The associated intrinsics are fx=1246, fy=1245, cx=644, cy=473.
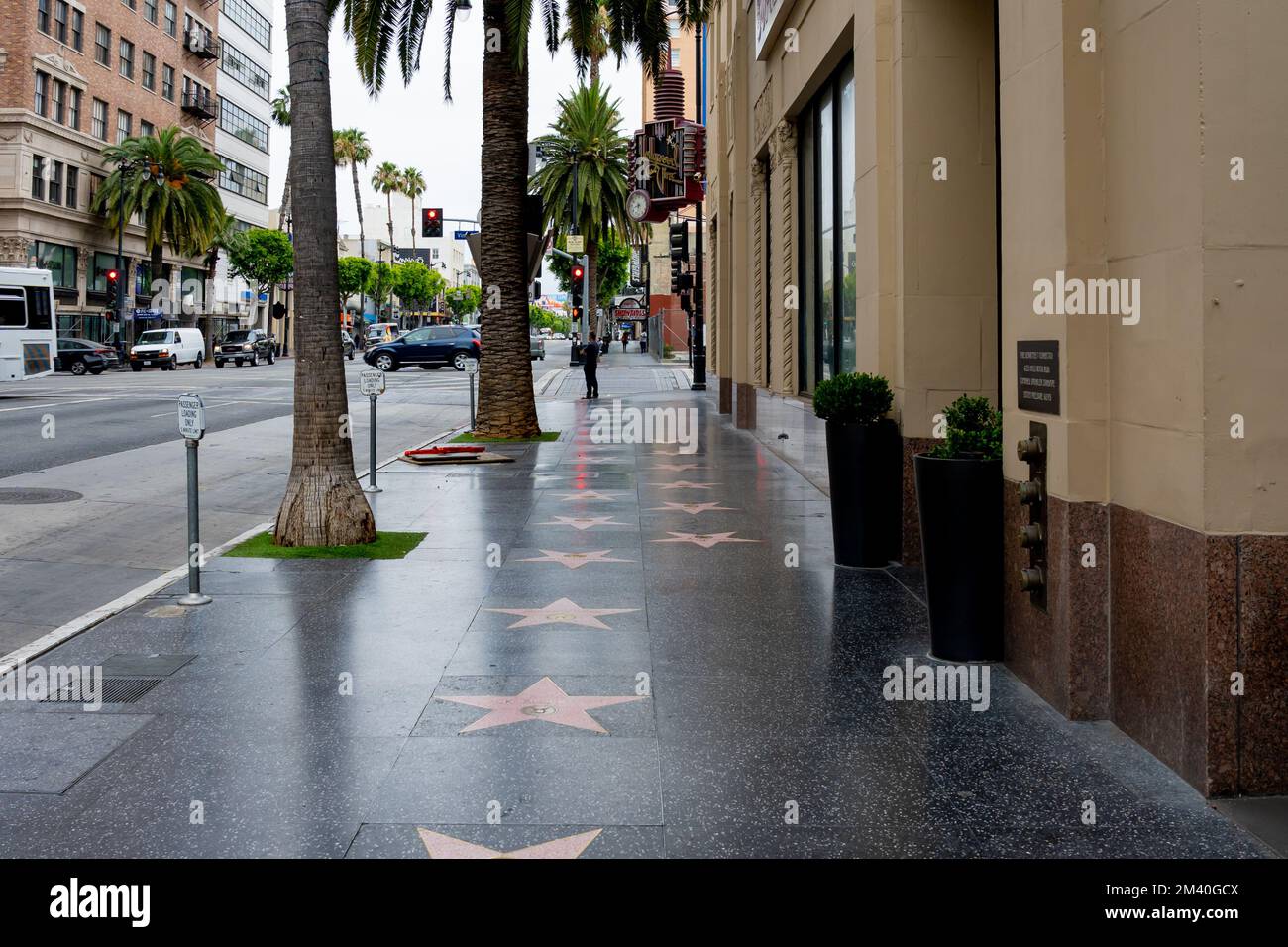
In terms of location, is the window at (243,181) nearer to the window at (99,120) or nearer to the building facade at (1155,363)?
the window at (99,120)

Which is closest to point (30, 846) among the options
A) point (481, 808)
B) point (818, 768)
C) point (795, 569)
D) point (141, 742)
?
point (141, 742)

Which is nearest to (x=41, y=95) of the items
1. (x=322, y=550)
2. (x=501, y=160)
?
(x=501, y=160)

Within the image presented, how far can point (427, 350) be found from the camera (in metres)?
50.3

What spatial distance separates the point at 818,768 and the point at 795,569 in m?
4.65

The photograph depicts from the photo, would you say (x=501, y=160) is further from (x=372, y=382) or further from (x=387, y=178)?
(x=387, y=178)

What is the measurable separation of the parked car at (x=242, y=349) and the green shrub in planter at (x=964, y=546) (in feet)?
190

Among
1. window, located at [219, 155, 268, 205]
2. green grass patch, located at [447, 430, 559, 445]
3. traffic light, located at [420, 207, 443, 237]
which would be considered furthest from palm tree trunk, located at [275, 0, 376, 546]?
window, located at [219, 155, 268, 205]

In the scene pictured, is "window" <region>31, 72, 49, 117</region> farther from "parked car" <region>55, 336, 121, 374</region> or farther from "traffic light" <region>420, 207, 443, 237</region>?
"traffic light" <region>420, 207, 443, 237</region>

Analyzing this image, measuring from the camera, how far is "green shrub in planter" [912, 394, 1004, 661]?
22.4 feet

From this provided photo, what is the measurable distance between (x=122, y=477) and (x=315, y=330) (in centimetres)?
659

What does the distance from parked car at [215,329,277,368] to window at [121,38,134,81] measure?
16.2 metres

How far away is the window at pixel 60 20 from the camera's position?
58766mm

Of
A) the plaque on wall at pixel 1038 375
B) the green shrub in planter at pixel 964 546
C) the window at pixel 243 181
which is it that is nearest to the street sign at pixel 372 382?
the green shrub in planter at pixel 964 546

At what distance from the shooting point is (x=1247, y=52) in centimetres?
479
